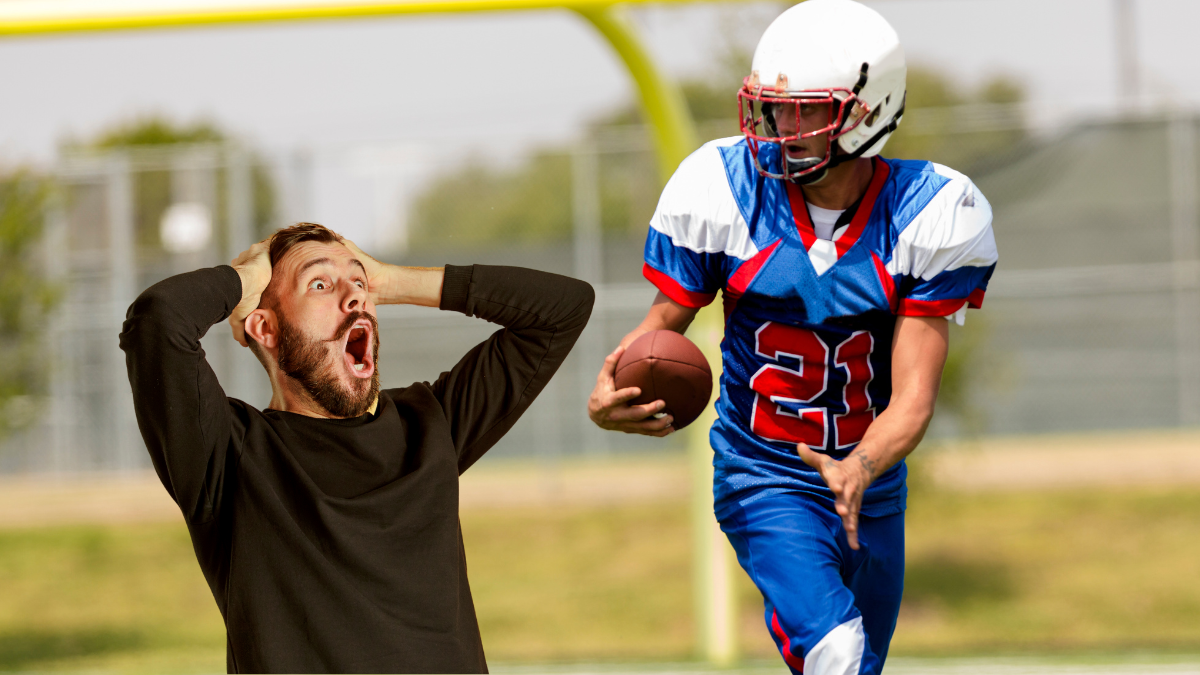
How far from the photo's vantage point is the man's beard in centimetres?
214

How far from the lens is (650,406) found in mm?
2320

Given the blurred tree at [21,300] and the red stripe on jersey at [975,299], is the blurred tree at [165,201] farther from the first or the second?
Answer: the red stripe on jersey at [975,299]

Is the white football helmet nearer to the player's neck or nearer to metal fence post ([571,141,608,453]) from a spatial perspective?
the player's neck

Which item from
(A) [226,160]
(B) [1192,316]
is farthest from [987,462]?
(A) [226,160]

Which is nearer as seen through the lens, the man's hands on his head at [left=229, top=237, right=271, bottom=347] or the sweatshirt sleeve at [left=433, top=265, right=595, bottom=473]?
the man's hands on his head at [left=229, top=237, right=271, bottom=347]

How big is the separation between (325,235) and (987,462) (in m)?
8.35

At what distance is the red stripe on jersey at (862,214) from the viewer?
238 centimetres

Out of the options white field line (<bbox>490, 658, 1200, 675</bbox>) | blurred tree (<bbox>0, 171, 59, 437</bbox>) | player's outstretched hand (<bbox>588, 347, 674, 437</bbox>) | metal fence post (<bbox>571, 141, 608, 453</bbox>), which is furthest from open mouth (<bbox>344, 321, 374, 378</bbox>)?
metal fence post (<bbox>571, 141, 608, 453</bbox>)

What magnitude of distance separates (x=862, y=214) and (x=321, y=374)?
1.15 m

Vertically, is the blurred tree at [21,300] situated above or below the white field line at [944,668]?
above

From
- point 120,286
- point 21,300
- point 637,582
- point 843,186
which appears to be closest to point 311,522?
point 843,186

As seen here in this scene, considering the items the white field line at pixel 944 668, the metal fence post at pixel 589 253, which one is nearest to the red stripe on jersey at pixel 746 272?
the white field line at pixel 944 668

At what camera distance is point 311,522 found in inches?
81.4

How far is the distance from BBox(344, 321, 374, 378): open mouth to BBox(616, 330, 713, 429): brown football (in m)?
0.51
